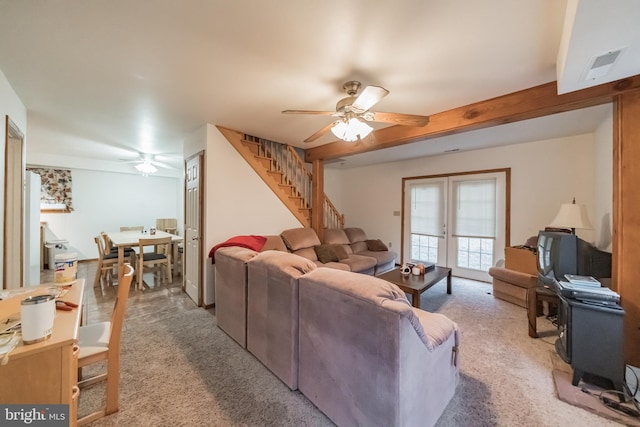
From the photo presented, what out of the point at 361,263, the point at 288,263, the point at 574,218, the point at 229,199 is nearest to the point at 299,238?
the point at 361,263

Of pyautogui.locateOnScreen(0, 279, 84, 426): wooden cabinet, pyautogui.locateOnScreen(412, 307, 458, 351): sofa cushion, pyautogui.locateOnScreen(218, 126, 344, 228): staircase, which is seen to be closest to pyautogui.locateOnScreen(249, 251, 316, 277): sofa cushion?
pyautogui.locateOnScreen(412, 307, 458, 351): sofa cushion

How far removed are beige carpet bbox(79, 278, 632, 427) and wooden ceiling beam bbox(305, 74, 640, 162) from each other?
2.21 metres

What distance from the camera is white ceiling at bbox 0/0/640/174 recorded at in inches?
52.8

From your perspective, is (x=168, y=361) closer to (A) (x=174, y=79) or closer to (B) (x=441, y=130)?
(A) (x=174, y=79)

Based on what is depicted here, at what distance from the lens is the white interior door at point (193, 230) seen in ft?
10.8

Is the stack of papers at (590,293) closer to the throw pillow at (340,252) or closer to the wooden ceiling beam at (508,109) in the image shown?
the wooden ceiling beam at (508,109)

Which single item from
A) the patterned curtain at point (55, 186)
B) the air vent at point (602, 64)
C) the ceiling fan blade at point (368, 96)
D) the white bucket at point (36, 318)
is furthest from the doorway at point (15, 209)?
the air vent at point (602, 64)

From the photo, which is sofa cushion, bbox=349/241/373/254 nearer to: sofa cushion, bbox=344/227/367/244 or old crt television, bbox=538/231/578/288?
sofa cushion, bbox=344/227/367/244

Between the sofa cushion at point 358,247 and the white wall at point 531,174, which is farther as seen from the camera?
the sofa cushion at point 358,247

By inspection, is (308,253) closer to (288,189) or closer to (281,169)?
(288,189)

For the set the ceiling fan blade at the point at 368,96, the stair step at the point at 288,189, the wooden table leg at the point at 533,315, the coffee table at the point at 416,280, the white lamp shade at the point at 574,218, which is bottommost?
the wooden table leg at the point at 533,315

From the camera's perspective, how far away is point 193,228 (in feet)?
11.6

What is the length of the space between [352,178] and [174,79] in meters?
4.95

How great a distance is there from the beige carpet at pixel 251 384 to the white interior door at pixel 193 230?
66cm
